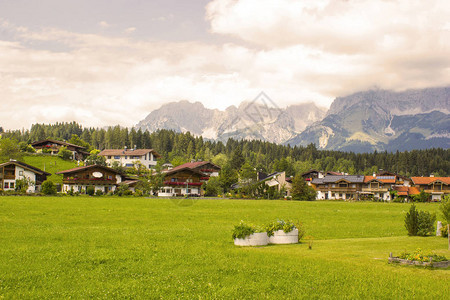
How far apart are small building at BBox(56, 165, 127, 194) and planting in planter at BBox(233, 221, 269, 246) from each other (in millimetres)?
85082

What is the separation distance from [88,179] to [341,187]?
268ft

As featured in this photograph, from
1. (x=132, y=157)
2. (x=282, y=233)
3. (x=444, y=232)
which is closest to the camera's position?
(x=282, y=233)

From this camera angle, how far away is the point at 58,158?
147 meters

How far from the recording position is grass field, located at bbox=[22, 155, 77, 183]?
414 ft

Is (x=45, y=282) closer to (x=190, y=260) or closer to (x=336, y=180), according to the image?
(x=190, y=260)

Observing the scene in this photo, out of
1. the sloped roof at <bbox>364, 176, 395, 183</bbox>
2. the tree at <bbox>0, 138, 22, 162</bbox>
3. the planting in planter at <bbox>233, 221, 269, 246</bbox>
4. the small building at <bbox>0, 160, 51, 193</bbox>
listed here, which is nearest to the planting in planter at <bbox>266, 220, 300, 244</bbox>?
the planting in planter at <bbox>233, 221, 269, 246</bbox>

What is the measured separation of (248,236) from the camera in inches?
897

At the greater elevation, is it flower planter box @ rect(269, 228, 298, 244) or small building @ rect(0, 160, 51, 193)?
small building @ rect(0, 160, 51, 193)

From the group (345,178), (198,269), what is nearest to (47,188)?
(198,269)

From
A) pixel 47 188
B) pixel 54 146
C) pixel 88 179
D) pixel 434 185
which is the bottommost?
pixel 434 185

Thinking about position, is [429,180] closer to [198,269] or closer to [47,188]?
[47,188]

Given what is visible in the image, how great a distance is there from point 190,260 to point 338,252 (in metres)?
8.03

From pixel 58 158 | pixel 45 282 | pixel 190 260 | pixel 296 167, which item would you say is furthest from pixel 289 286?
pixel 296 167

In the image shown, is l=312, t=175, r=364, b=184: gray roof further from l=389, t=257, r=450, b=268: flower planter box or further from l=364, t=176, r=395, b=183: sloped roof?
l=389, t=257, r=450, b=268: flower planter box
